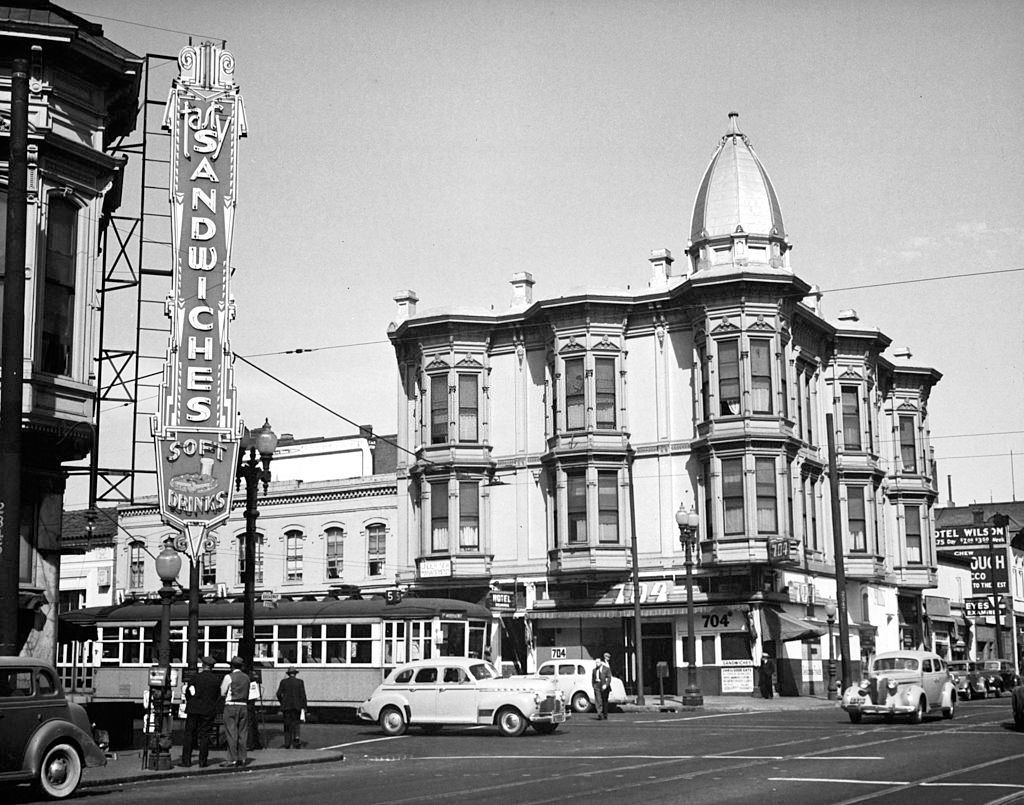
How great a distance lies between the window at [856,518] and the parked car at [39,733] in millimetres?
41843

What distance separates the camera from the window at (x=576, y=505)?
162 feet

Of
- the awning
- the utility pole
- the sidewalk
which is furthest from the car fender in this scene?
the awning

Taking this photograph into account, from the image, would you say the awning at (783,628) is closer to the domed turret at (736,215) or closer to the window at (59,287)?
the domed turret at (736,215)

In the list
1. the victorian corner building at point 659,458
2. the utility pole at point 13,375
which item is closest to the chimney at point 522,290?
the victorian corner building at point 659,458

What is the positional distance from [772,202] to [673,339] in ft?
21.3

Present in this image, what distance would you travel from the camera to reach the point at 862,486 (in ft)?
182

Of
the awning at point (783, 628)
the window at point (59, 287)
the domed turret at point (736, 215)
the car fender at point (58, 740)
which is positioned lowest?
the car fender at point (58, 740)

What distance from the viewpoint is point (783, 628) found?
1822 inches

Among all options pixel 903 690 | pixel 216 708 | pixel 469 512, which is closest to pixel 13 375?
pixel 216 708

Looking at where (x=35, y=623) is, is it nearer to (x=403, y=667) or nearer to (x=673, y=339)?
(x=403, y=667)

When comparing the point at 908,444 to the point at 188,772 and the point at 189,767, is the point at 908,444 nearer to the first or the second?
the point at 189,767

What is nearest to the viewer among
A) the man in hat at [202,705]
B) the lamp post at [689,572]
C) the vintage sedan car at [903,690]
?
the man in hat at [202,705]

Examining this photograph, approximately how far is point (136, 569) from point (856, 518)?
32.5 m

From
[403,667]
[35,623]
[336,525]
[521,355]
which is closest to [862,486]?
[521,355]
